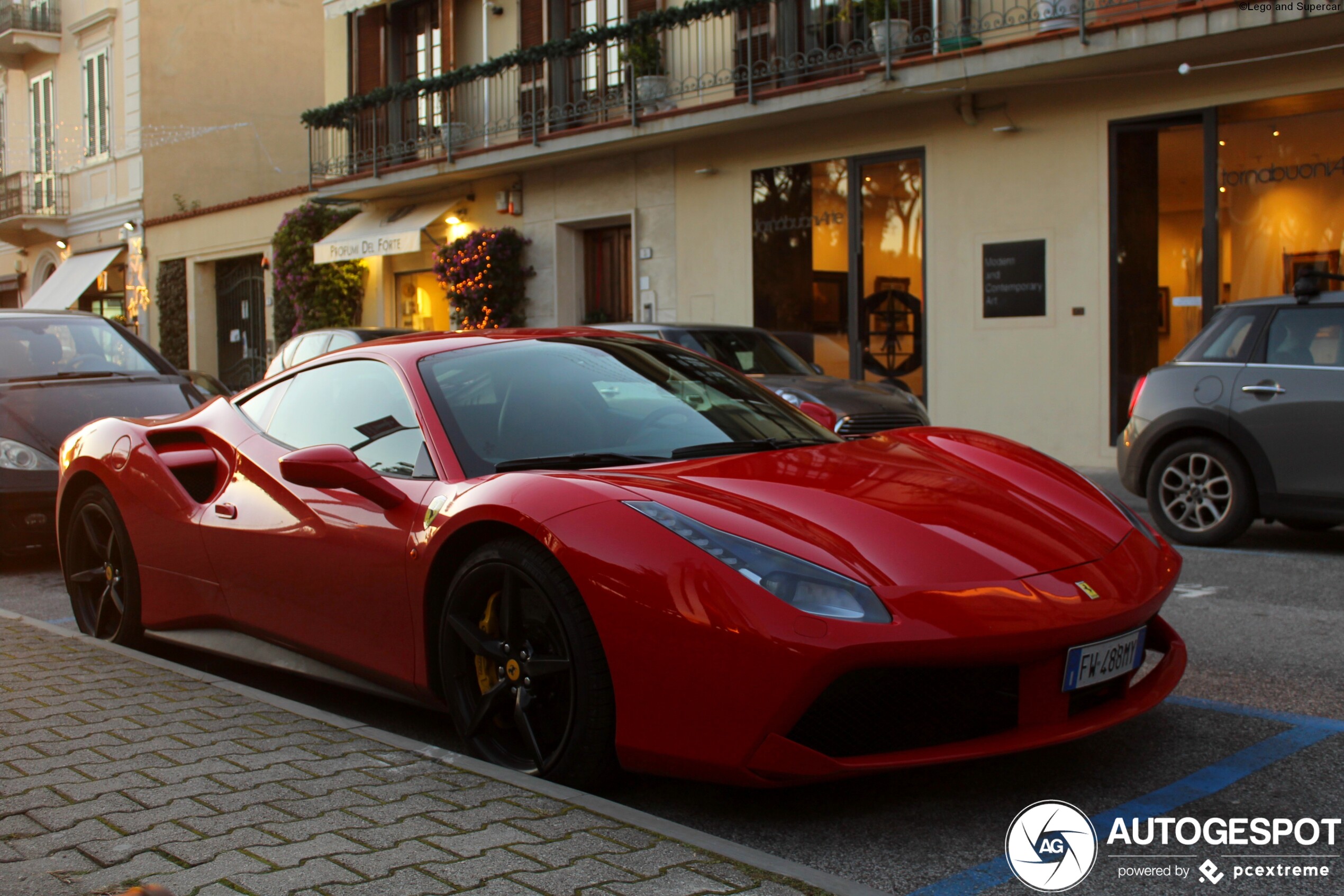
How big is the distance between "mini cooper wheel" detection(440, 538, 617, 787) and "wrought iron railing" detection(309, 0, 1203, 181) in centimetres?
1019

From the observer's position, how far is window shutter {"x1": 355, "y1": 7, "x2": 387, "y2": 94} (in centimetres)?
2264

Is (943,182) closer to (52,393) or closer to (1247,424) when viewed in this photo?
(1247,424)

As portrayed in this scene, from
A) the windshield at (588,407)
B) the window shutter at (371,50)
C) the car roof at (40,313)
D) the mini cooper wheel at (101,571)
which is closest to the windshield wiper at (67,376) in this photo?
the car roof at (40,313)

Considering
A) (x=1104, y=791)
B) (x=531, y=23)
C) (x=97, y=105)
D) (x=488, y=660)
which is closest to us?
(x=1104, y=791)

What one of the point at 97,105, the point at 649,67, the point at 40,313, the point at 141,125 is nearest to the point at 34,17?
the point at 97,105

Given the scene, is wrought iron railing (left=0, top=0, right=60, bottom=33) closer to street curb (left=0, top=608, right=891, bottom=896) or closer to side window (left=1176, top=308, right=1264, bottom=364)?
side window (left=1176, top=308, right=1264, bottom=364)

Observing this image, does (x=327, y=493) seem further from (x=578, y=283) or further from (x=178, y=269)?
(x=178, y=269)

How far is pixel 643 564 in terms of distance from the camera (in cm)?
309

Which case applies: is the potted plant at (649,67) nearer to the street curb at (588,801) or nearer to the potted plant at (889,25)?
the potted plant at (889,25)

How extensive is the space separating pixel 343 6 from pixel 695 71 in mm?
8288

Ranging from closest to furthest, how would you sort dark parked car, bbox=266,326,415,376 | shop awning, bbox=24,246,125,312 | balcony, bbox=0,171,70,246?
dark parked car, bbox=266,326,415,376 → shop awning, bbox=24,246,125,312 → balcony, bbox=0,171,70,246

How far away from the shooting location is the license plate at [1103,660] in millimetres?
3070

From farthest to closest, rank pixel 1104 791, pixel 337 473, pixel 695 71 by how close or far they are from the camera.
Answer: pixel 695 71
pixel 337 473
pixel 1104 791

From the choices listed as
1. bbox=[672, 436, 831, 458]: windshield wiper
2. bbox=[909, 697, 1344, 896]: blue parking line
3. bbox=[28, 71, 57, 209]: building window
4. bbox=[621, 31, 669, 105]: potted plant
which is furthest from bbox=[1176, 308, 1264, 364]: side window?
bbox=[28, 71, 57, 209]: building window
